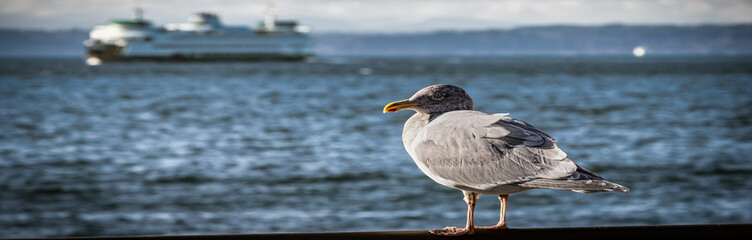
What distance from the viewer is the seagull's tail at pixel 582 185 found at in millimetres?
1482

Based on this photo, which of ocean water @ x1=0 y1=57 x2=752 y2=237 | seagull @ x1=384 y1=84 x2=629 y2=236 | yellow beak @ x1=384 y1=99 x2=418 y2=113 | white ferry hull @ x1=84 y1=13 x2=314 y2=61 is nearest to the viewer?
seagull @ x1=384 y1=84 x2=629 y2=236

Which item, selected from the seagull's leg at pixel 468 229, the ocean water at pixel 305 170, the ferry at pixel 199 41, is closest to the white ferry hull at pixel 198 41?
the ferry at pixel 199 41

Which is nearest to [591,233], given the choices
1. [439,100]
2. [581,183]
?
[581,183]

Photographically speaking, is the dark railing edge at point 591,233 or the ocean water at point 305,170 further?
the ocean water at point 305,170

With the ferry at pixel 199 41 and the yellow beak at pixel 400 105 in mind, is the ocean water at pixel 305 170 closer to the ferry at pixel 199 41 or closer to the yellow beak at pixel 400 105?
the yellow beak at pixel 400 105

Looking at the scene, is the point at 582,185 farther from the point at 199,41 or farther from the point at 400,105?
the point at 199,41

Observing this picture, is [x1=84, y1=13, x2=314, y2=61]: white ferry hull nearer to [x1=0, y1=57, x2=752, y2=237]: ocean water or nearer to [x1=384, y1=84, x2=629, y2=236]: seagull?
[x1=0, y1=57, x2=752, y2=237]: ocean water

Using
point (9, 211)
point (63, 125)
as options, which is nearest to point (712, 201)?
point (9, 211)

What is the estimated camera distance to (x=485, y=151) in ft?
5.71

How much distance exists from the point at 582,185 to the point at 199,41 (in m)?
93.8

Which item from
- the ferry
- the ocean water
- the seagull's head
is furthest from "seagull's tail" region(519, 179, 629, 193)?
the ferry

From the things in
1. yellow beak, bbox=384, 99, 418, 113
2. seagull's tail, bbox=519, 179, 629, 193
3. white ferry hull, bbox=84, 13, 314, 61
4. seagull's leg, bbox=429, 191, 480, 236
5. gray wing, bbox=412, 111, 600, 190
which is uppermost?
white ferry hull, bbox=84, 13, 314, 61

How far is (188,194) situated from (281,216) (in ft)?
7.84

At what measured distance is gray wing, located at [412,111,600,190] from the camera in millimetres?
1692
